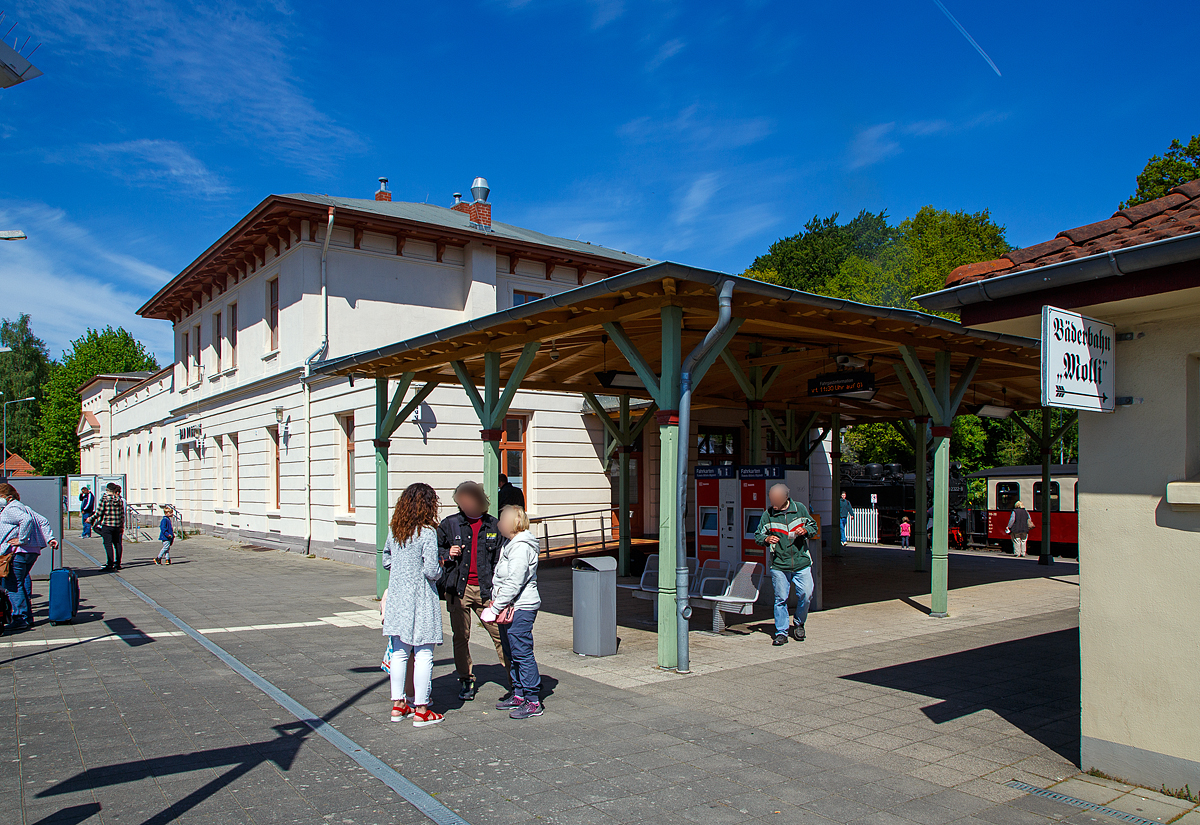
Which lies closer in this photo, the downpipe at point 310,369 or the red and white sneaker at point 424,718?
the red and white sneaker at point 424,718

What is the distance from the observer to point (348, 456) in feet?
59.3

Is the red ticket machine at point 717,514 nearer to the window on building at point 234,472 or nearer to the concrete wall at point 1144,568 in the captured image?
the concrete wall at point 1144,568

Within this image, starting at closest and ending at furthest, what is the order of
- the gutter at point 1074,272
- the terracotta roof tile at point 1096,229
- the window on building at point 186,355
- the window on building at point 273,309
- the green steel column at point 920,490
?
the gutter at point 1074,272, the terracotta roof tile at point 1096,229, the green steel column at point 920,490, the window on building at point 273,309, the window on building at point 186,355

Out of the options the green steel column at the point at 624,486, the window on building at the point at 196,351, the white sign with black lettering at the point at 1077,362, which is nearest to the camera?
the white sign with black lettering at the point at 1077,362

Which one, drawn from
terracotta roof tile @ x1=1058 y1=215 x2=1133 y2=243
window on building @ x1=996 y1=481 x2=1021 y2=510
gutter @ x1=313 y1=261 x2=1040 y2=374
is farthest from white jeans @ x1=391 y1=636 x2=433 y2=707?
window on building @ x1=996 y1=481 x2=1021 y2=510

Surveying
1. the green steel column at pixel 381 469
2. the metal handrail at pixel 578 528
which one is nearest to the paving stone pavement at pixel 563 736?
the green steel column at pixel 381 469

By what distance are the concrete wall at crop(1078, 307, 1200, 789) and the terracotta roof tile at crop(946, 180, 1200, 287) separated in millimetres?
478

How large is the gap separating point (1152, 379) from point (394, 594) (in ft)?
15.5

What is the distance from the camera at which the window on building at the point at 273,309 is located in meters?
20.6

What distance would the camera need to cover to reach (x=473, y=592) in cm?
631

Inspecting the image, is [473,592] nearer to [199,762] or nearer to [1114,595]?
[199,762]

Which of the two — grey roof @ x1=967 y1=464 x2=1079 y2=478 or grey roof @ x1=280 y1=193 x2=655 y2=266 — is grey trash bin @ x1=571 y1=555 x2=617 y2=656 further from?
grey roof @ x1=967 y1=464 x2=1079 y2=478

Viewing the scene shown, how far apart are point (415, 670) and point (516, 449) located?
533 inches

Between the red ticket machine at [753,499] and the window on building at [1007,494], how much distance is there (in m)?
15.8
